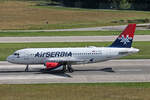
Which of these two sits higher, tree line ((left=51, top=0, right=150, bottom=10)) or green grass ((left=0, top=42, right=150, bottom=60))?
tree line ((left=51, top=0, right=150, bottom=10))

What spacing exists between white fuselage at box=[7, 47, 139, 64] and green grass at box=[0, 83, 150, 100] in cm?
719

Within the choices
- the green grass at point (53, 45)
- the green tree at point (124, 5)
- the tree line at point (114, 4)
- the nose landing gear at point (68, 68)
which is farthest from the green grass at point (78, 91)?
the green tree at point (124, 5)

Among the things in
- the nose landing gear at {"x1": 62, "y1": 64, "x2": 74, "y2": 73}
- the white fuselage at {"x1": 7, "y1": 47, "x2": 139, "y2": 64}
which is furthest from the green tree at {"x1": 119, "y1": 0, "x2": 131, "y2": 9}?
the nose landing gear at {"x1": 62, "y1": 64, "x2": 74, "y2": 73}

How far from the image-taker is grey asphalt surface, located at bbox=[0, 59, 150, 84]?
42031 millimetres

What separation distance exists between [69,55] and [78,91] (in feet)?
35.0

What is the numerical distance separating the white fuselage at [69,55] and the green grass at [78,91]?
719cm

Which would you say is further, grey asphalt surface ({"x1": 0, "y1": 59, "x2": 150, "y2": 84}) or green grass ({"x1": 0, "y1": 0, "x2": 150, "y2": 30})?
green grass ({"x1": 0, "y1": 0, "x2": 150, "y2": 30})

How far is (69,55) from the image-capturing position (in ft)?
152

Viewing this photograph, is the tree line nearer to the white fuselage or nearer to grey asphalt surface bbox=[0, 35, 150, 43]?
grey asphalt surface bbox=[0, 35, 150, 43]

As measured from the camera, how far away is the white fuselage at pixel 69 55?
46.2 metres

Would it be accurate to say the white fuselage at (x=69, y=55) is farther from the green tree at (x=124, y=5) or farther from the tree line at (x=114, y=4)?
the green tree at (x=124, y=5)

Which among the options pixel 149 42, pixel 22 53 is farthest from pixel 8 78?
pixel 149 42

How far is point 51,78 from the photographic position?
4325 centimetres

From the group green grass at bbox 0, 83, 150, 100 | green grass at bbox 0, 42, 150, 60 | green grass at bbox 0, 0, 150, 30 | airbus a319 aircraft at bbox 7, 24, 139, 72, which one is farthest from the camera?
green grass at bbox 0, 0, 150, 30
